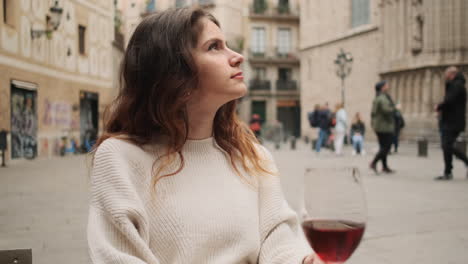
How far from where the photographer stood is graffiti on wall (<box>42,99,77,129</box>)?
403cm

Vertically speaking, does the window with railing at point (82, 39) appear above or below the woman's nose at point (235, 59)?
above

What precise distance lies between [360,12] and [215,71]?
30043 mm

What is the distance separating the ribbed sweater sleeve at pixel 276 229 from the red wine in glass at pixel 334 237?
1.85 feet

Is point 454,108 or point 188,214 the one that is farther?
point 454,108

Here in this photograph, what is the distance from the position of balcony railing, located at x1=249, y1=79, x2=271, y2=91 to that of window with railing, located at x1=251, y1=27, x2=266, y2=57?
2.08 meters

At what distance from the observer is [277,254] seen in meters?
1.65

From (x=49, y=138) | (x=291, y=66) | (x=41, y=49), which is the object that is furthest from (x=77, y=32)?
(x=291, y=66)

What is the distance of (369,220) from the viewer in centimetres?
499

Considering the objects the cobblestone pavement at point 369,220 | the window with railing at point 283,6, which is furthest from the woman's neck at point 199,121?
the window with railing at point 283,6

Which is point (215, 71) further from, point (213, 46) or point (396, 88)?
point (396, 88)

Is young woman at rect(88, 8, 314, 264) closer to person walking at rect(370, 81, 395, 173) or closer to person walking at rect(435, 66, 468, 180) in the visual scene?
person walking at rect(435, 66, 468, 180)

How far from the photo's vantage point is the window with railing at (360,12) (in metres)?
29.5

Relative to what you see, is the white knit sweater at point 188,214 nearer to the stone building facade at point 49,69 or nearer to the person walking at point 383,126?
the stone building facade at point 49,69

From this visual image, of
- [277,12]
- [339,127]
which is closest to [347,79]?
[277,12]
